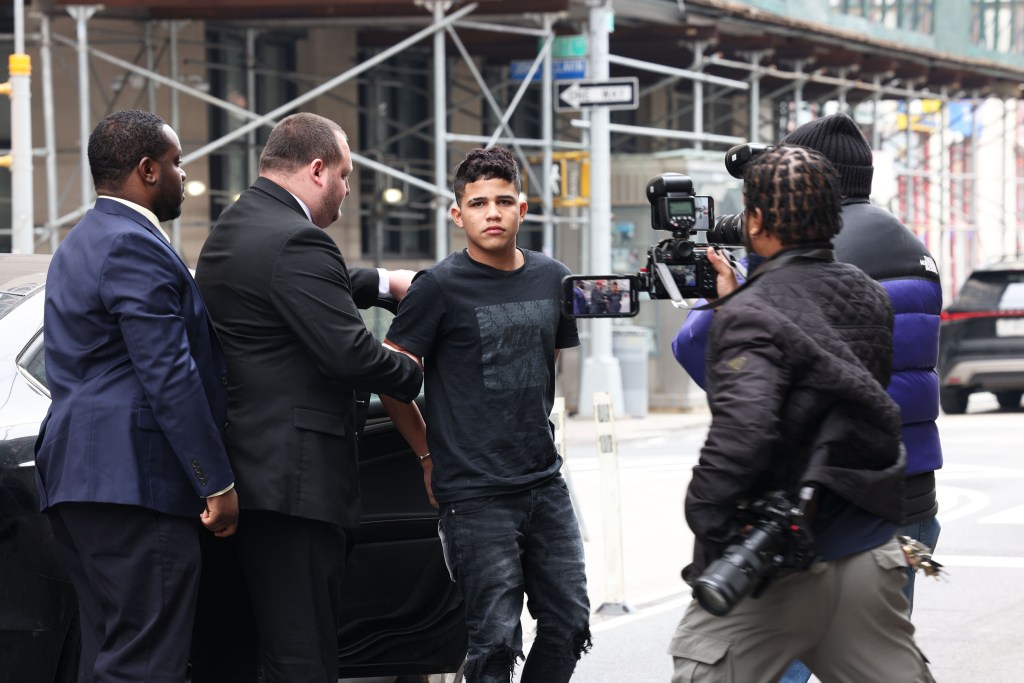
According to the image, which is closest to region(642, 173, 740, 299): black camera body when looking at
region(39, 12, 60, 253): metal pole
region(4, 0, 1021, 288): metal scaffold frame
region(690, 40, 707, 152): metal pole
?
region(4, 0, 1021, 288): metal scaffold frame

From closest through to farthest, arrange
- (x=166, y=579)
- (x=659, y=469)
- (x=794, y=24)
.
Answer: (x=166, y=579), (x=659, y=469), (x=794, y=24)

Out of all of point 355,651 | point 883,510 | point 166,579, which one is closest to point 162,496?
point 166,579

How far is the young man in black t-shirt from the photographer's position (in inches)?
189

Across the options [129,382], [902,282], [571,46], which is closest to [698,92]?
[571,46]

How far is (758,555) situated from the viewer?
355 cm

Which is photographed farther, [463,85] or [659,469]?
[463,85]

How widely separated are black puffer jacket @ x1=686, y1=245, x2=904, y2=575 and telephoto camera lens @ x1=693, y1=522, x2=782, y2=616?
0.07 metres

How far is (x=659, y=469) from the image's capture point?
1427 centimetres

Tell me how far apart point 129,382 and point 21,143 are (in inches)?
389

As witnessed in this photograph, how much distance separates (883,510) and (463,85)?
19.3m

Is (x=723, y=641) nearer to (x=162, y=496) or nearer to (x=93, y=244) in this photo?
(x=162, y=496)

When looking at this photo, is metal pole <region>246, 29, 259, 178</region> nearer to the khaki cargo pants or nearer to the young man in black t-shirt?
the young man in black t-shirt

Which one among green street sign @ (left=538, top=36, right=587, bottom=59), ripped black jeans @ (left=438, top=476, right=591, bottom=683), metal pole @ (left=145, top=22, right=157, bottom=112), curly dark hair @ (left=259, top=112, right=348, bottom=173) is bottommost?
ripped black jeans @ (left=438, top=476, right=591, bottom=683)

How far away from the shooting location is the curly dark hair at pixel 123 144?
4.50 metres
